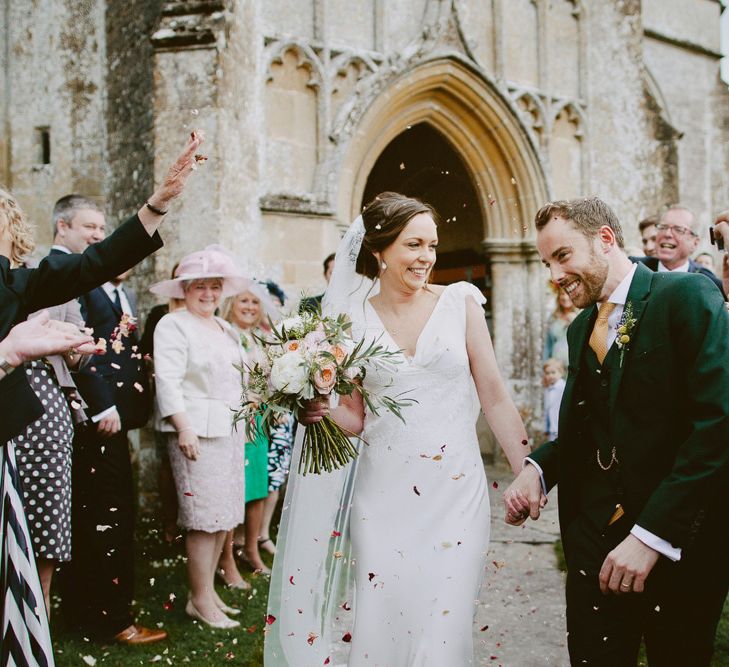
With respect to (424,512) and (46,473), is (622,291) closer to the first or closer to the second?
(424,512)

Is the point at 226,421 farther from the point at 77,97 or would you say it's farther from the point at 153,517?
the point at 77,97

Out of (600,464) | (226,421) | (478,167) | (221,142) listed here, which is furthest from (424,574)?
(478,167)

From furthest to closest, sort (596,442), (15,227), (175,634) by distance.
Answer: (175,634)
(15,227)
(596,442)

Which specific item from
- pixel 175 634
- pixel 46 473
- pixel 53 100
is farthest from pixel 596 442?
pixel 53 100

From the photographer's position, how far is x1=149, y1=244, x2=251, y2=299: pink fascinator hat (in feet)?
16.1

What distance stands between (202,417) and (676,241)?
11.0ft

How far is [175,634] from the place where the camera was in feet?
14.7

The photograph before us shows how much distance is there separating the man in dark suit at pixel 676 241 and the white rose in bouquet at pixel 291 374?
3.28 m

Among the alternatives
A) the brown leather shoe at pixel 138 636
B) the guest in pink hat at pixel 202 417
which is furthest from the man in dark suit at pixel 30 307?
the guest in pink hat at pixel 202 417

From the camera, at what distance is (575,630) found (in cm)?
259

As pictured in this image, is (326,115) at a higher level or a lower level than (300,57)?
lower

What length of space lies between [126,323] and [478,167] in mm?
6411

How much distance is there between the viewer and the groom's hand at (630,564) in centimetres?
233

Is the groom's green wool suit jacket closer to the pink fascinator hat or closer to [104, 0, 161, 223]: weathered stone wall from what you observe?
the pink fascinator hat
